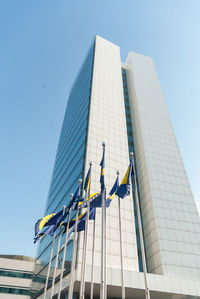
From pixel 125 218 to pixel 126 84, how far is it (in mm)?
42727

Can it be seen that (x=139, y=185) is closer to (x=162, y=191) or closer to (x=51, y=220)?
(x=162, y=191)

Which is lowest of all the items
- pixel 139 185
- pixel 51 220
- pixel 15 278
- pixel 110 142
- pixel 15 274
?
pixel 51 220

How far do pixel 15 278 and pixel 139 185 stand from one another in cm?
3897

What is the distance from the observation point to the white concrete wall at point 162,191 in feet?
117

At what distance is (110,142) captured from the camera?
155 feet

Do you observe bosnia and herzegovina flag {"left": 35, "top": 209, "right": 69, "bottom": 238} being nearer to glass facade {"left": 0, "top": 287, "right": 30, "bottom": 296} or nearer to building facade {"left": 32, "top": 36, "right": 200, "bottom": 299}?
building facade {"left": 32, "top": 36, "right": 200, "bottom": 299}

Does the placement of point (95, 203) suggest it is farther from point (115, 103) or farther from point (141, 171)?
point (115, 103)

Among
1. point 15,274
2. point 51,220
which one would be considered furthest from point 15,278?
point 51,220

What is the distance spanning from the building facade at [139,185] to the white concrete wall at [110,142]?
0.14 metres

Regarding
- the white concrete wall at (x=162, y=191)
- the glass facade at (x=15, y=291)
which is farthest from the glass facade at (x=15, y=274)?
the white concrete wall at (x=162, y=191)

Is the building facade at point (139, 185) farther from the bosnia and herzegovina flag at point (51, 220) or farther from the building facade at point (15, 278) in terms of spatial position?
the building facade at point (15, 278)

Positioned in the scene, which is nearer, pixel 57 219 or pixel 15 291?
pixel 57 219

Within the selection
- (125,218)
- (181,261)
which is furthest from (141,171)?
(181,261)

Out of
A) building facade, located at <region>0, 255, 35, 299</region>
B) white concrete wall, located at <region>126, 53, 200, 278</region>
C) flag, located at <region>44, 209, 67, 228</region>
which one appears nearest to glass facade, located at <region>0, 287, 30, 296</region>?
building facade, located at <region>0, 255, 35, 299</region>
